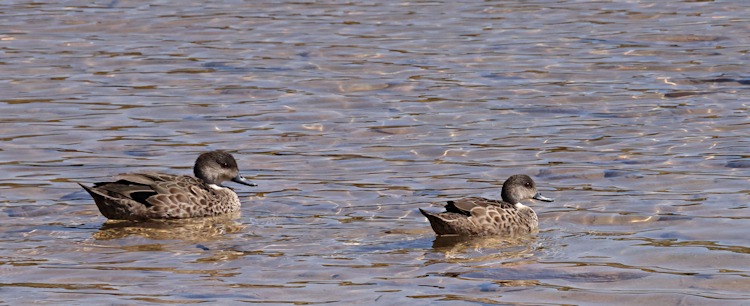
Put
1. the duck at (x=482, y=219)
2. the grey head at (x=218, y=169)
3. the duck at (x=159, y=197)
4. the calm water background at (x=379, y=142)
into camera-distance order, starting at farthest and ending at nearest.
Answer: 1. the grey head at (x=218, y=169)
2. the duck at (x=159, y=197)
3. the duck at (x=482, y=219)
4. the calm water background at (x=379, y=142)

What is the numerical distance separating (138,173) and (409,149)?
297 centimetres

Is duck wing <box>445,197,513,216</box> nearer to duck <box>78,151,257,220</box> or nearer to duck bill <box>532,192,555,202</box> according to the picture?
duck bill <box>532,192,555,202</box>

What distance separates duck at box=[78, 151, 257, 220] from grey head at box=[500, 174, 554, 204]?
2053 millimetres

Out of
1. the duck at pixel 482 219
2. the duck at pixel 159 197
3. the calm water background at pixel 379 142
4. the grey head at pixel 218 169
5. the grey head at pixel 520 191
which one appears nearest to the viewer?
the calm water background at pixel 379 142

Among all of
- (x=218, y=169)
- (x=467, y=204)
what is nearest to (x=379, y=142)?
(x=218, y=169)

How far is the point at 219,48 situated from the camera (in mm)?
19953

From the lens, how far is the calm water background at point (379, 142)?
9656mm

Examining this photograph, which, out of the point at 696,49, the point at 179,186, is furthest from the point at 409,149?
the point at 696,49

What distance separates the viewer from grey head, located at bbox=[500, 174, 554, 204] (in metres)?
11.4

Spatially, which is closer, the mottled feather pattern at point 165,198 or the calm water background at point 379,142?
the calm water background at point 379,142

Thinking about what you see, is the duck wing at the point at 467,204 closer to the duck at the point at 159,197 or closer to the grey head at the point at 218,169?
the duck at the point at 159,197

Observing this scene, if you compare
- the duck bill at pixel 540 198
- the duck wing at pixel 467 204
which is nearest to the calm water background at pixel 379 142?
the duck bill at pixel 540 198

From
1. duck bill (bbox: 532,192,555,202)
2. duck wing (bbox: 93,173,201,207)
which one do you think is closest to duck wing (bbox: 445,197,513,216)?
duck bill (bbox: 532,192,555,202)

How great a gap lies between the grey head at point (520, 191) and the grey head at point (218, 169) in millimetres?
2090
